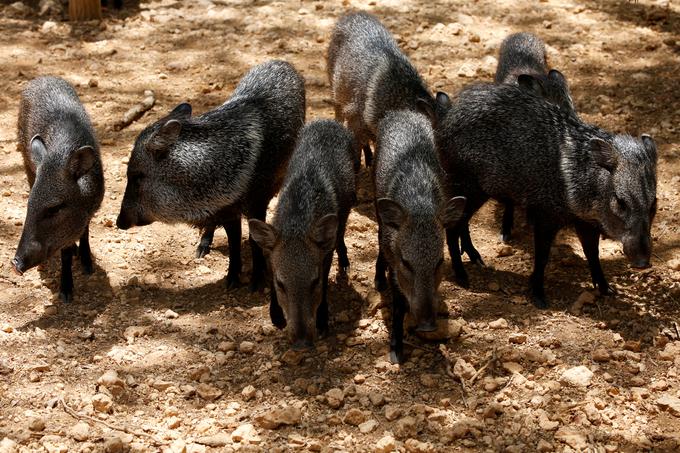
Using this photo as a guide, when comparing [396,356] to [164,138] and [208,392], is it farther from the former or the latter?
[164,138]

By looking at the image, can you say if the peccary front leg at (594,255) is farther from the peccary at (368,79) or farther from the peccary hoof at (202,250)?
the peccary hoof at (202,250)

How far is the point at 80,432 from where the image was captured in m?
4.53

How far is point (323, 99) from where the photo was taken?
8250mm

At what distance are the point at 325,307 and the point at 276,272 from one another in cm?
45

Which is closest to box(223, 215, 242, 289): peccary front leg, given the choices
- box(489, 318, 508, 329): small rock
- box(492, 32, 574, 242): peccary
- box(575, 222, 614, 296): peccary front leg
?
box(489, 318, 508, 329): small rock

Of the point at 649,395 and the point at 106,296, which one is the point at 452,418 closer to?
the point at 649,395

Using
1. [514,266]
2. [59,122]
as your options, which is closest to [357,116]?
[514,266]

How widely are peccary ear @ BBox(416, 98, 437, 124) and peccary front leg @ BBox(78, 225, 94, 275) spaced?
2.51 metres

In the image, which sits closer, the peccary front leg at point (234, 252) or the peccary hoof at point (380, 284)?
the peccary hoof at point (380, 284)

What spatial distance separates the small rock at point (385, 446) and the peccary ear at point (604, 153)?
2.33m

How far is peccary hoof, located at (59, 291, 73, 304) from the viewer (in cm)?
588

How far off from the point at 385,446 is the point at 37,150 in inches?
128

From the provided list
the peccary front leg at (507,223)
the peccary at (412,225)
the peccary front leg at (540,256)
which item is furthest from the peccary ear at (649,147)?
the peccary at (412,225)

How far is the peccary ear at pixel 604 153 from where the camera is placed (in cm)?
559
